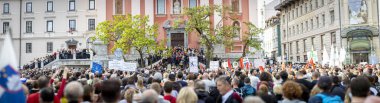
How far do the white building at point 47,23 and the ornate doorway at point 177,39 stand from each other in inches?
418

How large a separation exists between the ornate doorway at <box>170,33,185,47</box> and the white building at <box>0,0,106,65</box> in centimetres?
1062

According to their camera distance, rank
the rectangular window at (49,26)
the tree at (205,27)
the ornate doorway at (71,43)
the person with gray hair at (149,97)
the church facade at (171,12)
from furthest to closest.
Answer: the rectangular window at (49,26) → the ornate doorway at (71,43) → the church facade at (171,12) → the tree at (205,27) → the person with gray hair at (149,97)

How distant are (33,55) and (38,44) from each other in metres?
1.67

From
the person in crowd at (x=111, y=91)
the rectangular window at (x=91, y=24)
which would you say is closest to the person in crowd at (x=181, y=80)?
the person in crowd at (x=111, y=91)

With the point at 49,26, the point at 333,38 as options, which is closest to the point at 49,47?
the point at 49,26

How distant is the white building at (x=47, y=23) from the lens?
5469cm

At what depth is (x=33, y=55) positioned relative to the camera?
186 ft

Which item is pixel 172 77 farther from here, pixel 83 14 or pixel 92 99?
pixel 83 14

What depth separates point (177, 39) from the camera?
50.4 m

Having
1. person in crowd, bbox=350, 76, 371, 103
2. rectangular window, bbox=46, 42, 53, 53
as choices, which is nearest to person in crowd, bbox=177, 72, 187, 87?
person in crowd, bbox=350, 76, 371, 103

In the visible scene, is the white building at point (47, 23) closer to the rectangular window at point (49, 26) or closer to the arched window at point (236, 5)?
the rectangular window at point (49, 26)

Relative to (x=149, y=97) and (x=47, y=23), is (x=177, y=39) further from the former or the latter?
(x=149, y=97)

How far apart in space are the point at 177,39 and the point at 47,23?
18.9 meters

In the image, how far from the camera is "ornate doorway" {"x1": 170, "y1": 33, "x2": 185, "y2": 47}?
50281 millimetres
